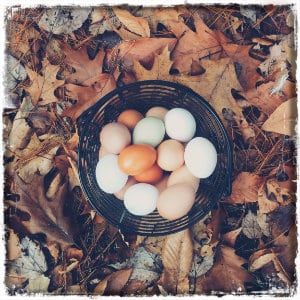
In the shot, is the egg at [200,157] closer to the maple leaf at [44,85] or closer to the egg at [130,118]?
the egg at [130,118]

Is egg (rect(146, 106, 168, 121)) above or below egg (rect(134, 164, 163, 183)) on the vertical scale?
above

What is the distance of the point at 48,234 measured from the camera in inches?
30.5

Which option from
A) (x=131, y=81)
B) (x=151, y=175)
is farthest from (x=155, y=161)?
(x=131, y=81)

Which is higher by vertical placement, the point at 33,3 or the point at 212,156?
the point at 33,3

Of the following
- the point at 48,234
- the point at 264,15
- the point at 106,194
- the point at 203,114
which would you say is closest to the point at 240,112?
the point at 203,114

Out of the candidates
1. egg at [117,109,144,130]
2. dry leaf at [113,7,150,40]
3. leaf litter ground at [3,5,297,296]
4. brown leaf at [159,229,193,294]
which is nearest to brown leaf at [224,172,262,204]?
leaf litter ground at [3,5,297,296]

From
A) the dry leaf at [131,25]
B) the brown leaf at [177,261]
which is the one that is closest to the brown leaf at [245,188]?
the brown leaf at [177,261]

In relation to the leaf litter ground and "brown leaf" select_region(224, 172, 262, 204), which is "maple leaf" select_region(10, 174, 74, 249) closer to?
the leaf litter ground

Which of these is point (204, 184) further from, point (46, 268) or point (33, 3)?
point (33, 3)

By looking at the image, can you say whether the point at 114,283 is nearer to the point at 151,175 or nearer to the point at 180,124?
the point at 151,175

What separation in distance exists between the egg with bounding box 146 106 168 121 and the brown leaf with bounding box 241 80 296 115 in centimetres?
15

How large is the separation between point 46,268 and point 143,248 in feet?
0.60

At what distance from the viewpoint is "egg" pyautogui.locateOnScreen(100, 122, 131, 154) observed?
0.74 metres

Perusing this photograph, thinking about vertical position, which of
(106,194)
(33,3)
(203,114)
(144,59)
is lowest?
(106,194)
